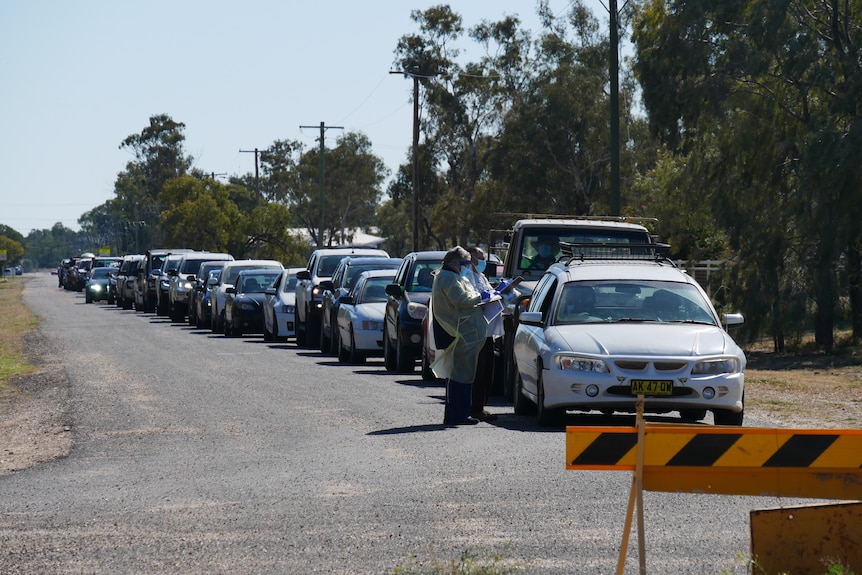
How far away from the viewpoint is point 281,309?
31391 millimetres

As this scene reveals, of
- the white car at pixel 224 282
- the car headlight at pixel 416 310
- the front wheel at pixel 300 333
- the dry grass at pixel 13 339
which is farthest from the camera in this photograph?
the white car at pixel 224 282

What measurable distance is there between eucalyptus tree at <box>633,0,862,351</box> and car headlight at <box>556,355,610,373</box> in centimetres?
1512

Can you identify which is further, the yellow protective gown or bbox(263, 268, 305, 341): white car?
bbox(263, 268, 305, 341): white car

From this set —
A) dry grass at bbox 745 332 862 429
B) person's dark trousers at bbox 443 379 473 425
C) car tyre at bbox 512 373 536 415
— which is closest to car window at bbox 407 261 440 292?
dry grass at bbox 745 332 862 429

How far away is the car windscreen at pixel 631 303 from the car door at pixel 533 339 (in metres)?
0.27

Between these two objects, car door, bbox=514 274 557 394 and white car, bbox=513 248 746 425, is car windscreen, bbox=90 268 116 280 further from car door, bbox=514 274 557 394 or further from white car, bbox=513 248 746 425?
white car, bbox=513 248 746 425

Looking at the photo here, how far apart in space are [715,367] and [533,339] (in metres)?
1.84

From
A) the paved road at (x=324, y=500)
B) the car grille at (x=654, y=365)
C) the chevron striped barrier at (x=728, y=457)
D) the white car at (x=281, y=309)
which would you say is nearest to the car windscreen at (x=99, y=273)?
the white car at (x=281, y=309)

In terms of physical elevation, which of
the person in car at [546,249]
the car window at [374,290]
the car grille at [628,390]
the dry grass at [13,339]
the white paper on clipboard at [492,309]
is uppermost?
the person in car at [546,249]

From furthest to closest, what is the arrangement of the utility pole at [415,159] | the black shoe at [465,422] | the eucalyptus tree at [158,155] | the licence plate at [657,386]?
the eucalyptus tree at [158,155]
the utility pole at [415,159]
the black shoe at [465,422]
the licence plate at [657,386]

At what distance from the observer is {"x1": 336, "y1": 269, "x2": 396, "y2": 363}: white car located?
23859 mm

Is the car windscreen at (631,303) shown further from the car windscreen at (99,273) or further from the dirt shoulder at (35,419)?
the car windscreen at (99,273)

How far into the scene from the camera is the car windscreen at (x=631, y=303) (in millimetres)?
13984

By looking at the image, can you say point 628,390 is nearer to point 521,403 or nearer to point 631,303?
point 631,303
